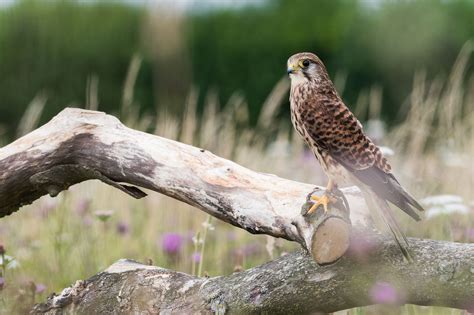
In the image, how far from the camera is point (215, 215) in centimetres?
337

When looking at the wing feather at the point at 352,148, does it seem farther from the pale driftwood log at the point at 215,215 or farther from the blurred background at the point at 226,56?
the blurred background at the point at 226,56

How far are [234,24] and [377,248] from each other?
9859 millimetres

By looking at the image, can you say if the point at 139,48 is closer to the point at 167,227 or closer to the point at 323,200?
the point at 167,227

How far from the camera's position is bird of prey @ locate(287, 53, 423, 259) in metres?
3.04

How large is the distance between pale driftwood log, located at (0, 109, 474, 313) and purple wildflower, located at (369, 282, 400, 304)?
3 cm

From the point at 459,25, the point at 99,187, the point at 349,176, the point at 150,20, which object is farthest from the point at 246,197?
the point at 150,20

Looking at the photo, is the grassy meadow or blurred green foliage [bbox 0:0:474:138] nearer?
the grassy meadow

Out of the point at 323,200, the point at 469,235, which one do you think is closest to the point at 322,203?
the point at 323,200

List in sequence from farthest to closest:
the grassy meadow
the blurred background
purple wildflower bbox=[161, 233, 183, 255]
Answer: the blurred background < purple wildflower bbox=[161, 233, 183, 255] < the grassy meadow

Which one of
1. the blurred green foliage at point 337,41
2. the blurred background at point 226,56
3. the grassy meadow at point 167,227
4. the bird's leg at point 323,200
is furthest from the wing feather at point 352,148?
the blurred green foliage at point 337,41

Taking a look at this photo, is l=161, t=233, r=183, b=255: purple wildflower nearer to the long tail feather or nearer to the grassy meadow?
the grassy meadow

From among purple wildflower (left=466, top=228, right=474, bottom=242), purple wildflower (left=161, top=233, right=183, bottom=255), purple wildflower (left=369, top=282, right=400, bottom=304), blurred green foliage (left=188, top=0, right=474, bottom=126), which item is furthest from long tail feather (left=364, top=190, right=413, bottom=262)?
blurred green foliage (left=188, top=0, right=474, bottom=126)

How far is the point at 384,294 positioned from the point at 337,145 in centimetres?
66

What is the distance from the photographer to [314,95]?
3385 millimetres
